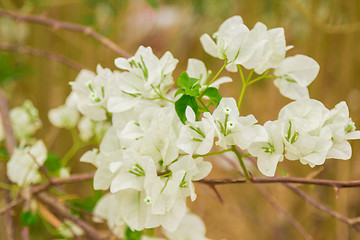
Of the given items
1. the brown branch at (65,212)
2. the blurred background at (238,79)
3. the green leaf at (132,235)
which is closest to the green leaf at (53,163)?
the brown branch at (65,212)

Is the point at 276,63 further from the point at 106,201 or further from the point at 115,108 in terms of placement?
the point at 106,201

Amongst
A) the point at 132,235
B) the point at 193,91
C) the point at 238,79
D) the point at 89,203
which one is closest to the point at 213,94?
the point at 193,91

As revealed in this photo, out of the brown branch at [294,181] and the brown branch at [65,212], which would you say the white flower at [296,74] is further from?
the brown branch at [65,212]

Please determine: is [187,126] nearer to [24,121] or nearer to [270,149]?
[270,149]

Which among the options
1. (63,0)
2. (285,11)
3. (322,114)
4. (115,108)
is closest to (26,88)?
(63,0)

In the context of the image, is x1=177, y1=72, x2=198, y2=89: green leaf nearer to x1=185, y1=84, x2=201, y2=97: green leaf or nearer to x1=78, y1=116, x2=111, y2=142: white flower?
x1=185, y1=84, x2=201, y2=97: green leaf

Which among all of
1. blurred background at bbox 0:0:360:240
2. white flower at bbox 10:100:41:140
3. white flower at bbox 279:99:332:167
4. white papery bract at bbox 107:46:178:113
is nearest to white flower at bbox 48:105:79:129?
white flower at bbox 10:100:41:140

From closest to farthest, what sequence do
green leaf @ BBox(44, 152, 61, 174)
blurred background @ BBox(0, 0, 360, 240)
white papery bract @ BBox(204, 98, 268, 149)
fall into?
white papery bract @ BBox(204, 98, 268, 149)
green leaf @ BBox(44, 152, 61, 174)
blurred background @ BBox(0, 0, 360, 240)
